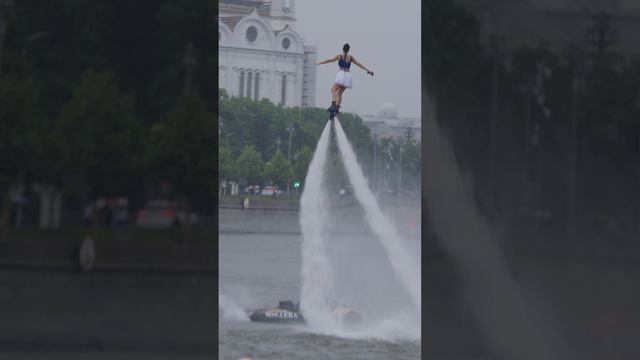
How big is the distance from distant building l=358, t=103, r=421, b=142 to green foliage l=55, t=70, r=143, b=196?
1998 mm

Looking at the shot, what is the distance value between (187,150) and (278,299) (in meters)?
1.51

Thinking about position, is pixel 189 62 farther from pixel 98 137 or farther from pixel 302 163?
pixel 302 163

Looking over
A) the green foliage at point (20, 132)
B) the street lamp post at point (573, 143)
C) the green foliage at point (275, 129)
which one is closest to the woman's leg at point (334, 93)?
the green foliage at point (275, 129)

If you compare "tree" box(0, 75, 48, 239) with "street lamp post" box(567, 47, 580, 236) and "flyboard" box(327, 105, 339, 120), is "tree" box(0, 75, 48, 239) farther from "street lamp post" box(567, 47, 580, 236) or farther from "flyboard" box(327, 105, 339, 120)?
"street lamp post" box(567, 47, 580, 236)

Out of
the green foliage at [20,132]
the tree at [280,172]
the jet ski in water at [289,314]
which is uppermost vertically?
the green foliage at [20,132]

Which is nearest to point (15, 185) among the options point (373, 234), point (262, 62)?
point (262, 62)

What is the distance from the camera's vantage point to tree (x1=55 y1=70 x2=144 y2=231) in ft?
33.5

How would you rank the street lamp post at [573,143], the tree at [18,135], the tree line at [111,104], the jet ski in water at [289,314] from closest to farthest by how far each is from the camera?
the tree at [18,135], the tree line at [111,104], the jet ski in water at [289,314], the street lamp post at [573,143]

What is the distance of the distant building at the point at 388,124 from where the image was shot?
33.7ft

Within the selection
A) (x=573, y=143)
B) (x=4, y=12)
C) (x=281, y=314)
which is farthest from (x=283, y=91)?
(x=573, y=143)

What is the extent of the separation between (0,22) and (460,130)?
411 cm

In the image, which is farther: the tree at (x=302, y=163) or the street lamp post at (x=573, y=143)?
the street lamp post at (x=573, y=143)

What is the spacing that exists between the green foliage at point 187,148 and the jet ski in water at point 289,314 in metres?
1.14

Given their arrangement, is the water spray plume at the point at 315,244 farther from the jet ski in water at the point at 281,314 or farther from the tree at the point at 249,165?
the tree at the point at 249,165
